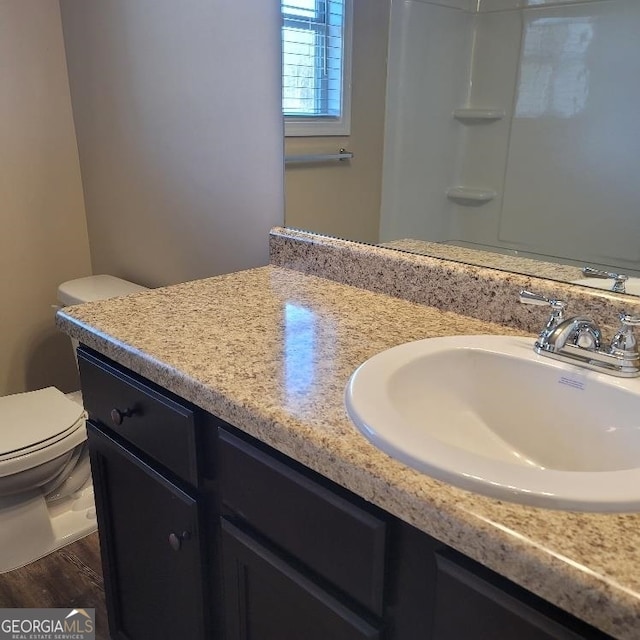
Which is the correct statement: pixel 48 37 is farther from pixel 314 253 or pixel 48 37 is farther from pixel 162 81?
pixel 314 253

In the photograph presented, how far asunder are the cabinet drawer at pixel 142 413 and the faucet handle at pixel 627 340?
637mm

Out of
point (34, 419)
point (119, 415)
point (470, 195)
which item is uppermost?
point (470, 195)

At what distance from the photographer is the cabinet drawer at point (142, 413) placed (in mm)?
982

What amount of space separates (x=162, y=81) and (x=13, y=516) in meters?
1.35

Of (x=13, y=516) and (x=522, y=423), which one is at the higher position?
(x=522, y=423)

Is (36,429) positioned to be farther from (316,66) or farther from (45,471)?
(316,66)

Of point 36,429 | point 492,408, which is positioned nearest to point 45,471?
point 36,429

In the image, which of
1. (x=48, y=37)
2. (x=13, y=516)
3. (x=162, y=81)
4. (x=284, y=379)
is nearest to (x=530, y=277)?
(x=284, y=379)

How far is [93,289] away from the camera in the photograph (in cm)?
207

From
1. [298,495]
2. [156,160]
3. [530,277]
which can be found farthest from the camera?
[156,160]

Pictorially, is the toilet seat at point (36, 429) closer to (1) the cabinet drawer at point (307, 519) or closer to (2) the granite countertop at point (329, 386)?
(2) the granite countertop at point (329, 386)

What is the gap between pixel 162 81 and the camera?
182 centimetres

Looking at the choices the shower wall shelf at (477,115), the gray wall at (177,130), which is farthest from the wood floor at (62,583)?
the shower wall shelf at (477,115)

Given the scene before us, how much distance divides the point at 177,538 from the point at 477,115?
3.02 ft
